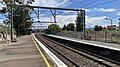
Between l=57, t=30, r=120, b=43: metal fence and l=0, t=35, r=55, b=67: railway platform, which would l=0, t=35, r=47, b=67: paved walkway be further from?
l=57, t=30, r=120, b=43: metal fence

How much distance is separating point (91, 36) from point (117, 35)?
13.0 metres

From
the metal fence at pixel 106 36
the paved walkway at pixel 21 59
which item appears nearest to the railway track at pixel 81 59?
the paved walkway at pixel 21 59

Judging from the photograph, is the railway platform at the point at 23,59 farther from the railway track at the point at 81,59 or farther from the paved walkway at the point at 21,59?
the railway track at the point at 81,59

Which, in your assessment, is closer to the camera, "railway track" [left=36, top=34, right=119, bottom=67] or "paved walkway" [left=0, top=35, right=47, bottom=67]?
"paved walkway" [left=0, top=35, right=47, bottom=67]

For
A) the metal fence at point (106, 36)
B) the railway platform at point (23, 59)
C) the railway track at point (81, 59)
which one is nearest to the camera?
the railway platform at point (23, 59)

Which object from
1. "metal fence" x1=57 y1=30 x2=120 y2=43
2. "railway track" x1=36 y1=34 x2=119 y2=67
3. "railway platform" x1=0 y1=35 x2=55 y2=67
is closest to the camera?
"railway platform" x1=0 y1=35 x2=55 y2=67

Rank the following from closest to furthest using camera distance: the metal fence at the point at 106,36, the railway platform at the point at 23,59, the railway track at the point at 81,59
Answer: the railway platform at the point at 23,59, the railway track at the point at 81,59, the metal fence at the point at 106,36

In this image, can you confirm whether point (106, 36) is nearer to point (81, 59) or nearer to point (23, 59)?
point (81, 59)

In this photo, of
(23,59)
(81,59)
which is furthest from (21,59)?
(81,59)

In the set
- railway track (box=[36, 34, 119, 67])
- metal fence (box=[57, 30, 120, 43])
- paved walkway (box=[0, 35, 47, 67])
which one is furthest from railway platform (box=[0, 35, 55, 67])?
metal fence (box=[57, 30, 120, 43])

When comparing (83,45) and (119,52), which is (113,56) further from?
(83,45)

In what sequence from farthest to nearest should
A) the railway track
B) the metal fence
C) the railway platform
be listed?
1. the metal fence
2. the railway track
3. the railway platform

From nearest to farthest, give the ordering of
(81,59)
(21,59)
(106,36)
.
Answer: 1. (21,59)
2. (81,59)
3. (106,36)

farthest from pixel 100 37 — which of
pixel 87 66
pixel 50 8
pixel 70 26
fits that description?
pixel 70 26
